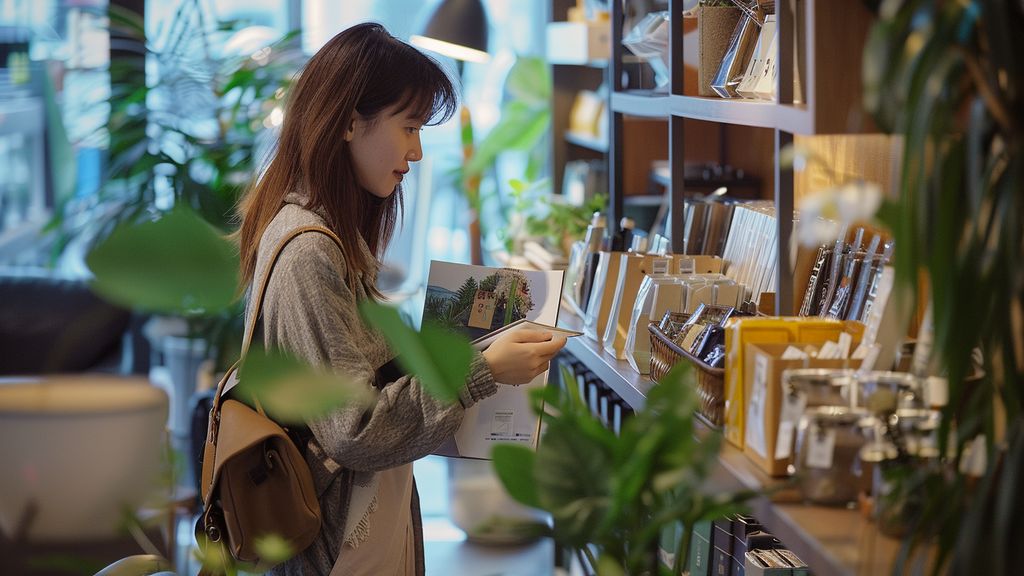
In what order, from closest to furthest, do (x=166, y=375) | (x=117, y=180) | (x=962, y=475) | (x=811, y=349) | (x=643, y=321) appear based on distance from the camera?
1. (x=962, y=475)
2. (x=811, y=349)
3. (x=643, y=321)
4. (x=117, y=180)
5. (x=166, y=375)

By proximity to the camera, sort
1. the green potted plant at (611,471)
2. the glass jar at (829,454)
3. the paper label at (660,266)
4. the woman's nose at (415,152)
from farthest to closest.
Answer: the paper label at (660,266) < the woman's nose at (415,152) < the glass jar at (829,454) < the green potted plant at (611,471)

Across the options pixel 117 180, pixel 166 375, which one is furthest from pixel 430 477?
pixel 117 180

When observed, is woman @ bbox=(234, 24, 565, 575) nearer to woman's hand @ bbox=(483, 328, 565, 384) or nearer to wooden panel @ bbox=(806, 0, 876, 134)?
woman's hand @ bbox=(483, 328, 565, 384)

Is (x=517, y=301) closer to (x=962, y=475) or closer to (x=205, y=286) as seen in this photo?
(x=962, y=475)

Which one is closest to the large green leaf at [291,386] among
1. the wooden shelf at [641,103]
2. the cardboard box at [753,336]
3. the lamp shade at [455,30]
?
the cardboard box at [753,336]

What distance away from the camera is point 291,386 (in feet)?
1.58

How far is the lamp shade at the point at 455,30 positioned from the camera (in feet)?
12.9

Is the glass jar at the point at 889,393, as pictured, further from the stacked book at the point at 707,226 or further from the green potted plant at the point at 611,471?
the stacked book at the point at 707,226

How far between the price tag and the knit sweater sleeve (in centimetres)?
51

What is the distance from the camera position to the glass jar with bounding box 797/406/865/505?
1208mm

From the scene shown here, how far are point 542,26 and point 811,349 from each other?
4325 millimetres

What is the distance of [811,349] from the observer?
1.44m

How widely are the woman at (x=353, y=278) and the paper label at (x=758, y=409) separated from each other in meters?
0.40

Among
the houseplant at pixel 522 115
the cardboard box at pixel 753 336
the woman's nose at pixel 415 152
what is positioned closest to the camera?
the cardboard box at pixel 753 336
